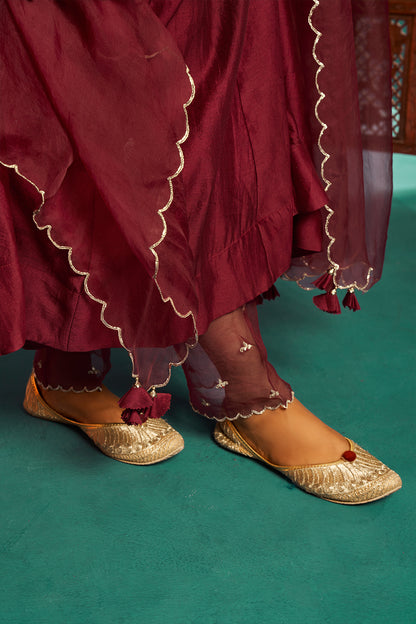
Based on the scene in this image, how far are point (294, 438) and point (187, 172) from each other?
44 cm

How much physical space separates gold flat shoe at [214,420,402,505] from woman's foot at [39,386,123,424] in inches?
11.8

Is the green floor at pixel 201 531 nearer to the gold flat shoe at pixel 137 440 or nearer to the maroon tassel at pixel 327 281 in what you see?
the gold flat shoe at pixel 137 440

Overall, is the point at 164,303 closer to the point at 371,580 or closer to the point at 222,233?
the point at 222,233

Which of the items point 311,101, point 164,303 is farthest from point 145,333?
point 311,101

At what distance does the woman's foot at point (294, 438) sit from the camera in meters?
1.08

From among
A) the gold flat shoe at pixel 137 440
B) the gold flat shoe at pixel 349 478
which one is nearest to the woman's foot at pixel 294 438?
the gold flat shoe at pixel 349 478

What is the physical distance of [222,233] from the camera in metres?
1.00

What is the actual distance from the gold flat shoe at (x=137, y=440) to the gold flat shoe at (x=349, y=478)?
19 centimetres

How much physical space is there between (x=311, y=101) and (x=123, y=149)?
34 cm

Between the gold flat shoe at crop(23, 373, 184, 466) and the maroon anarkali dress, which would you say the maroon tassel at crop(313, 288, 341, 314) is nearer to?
the maroon anarkali dress

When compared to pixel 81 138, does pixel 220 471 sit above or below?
below

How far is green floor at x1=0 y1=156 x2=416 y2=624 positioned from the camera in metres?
0.88

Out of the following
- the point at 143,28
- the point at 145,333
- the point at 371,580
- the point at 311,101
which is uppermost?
the point at 143,28

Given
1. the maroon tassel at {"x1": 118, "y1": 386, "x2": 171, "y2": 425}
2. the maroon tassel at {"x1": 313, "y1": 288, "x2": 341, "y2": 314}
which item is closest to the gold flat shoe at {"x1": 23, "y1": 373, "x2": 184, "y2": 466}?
the maroon tassel at {"x1": 118, "y1": 386, "x2": 171, "y2": 425}
